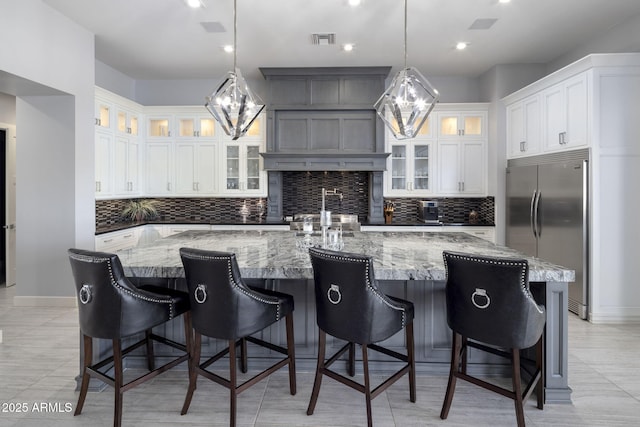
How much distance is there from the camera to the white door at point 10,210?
559 centimetres

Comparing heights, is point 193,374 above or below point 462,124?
below

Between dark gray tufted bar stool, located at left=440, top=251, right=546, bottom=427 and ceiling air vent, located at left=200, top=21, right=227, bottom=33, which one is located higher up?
ceiling air vent, located at left=200, top=21, right=227, bottom=33

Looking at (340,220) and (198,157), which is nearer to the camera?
(340,220)

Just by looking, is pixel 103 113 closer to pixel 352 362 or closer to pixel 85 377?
pixel 85 377

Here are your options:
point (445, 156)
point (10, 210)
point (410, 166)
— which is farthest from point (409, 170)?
point (10, 210)

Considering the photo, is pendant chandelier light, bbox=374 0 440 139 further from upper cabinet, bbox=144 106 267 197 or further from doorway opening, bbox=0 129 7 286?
doorway opening, bbox=0 129 7 286

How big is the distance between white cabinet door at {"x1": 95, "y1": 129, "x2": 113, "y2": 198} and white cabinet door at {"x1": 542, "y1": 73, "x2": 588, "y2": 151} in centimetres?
525

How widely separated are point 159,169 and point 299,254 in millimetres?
4164

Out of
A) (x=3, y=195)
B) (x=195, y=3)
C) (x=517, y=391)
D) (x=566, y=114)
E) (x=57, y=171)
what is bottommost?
(x=517, y=391)

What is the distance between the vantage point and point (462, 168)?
5984 millimetres

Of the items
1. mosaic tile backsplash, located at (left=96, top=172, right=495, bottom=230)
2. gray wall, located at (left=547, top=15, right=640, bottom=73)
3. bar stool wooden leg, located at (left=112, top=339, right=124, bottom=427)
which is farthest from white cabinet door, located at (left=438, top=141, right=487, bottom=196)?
bar stool wooden leg, located at (left=112, top=339, right=124, bottom=427)

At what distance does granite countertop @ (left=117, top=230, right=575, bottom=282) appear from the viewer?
238cm

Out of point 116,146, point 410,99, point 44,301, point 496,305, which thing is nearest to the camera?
point 496,305

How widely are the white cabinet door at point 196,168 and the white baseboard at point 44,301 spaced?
2197 millimetres
